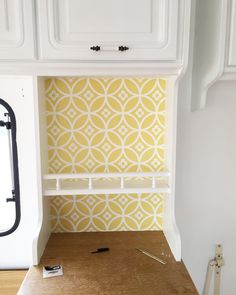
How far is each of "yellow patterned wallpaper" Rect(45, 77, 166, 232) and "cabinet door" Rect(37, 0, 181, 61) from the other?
1.18ft

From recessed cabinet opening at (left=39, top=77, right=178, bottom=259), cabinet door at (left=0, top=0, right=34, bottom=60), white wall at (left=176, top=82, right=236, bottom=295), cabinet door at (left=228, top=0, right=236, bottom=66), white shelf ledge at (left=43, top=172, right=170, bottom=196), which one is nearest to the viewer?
cabinet door at (left=0, top=0, right=34, bottom=60)

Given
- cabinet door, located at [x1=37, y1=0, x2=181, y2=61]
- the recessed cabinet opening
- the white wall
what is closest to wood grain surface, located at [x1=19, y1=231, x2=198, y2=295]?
the recessed cabinet opening

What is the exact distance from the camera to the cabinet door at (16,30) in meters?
1.08

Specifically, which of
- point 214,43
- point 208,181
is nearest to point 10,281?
point 208,181

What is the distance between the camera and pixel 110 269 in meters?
1.24

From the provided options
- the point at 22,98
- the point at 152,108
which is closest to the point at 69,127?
the point at 22,98

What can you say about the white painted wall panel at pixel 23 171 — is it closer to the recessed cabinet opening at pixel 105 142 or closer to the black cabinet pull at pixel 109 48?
the recessed cabinet opening at pixel 105 142

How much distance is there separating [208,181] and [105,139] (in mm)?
625

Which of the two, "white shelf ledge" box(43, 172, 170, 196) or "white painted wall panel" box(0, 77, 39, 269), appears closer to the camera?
"white shelf ledge" box(43, 172, 170, 196)

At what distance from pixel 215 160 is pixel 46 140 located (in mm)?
913

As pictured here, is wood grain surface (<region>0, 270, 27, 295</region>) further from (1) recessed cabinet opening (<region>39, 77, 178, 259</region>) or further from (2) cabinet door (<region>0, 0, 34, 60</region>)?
(2) cabinet door (<region>0, 0, 34, 60</region>)

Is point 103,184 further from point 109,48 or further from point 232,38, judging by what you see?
point 232,38

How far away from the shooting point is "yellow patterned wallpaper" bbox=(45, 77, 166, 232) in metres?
1.49

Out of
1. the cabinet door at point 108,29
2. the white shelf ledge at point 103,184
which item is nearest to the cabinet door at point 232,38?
the cabinet door at point 108,29
